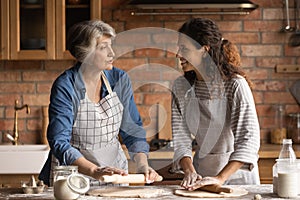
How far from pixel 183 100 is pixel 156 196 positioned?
25.0 inches

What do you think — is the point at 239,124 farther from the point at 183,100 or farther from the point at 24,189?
the point at 24,189

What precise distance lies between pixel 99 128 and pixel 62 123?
276mm

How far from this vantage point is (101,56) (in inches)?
114

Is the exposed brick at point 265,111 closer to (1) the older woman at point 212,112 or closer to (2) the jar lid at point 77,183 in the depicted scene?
(1) the older woman at point 212,112

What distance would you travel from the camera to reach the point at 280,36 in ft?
14.7

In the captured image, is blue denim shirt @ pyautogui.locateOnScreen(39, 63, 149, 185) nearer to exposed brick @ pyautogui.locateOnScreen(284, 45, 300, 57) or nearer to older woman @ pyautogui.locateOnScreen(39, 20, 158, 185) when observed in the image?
older woman @ pyautogui.locateOnScreen(39, 20, 158, 185)

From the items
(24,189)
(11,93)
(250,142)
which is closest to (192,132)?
(250,142)

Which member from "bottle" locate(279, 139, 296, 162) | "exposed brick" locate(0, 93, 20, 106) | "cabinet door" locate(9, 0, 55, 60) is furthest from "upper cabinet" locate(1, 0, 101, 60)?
"bottle" locate(279, 139, 296, 162)

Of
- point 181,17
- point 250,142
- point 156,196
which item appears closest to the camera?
point 156,196

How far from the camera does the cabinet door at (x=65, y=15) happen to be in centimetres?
423

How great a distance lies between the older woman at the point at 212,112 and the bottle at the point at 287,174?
21 centimetres

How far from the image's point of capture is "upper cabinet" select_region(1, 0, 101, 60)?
13.9 ft

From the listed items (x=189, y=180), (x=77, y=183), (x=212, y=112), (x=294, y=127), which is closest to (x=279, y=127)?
(x=294, y=127)

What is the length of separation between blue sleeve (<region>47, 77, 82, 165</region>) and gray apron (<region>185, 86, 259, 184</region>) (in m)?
0.57
